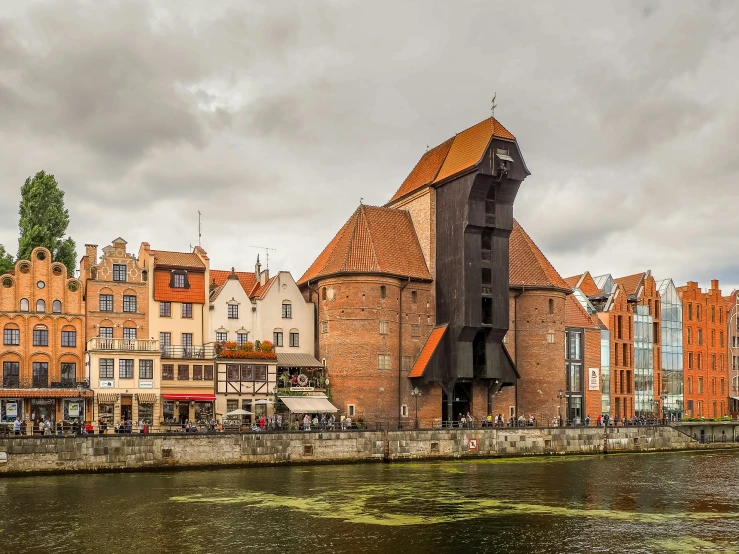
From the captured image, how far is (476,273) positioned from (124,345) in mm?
26293

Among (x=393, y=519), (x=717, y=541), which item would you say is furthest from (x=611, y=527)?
(x=393, y=519)

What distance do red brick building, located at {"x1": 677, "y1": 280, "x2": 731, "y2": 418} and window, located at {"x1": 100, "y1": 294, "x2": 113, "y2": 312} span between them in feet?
199

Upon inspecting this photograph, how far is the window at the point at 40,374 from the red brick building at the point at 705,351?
6535 cm

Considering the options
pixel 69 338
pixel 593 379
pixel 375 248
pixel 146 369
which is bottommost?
pixel 593 379

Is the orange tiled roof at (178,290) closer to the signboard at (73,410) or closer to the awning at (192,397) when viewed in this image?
the awning at (192,397)

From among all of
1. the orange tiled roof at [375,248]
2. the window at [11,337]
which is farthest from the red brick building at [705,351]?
the window at [11,337]

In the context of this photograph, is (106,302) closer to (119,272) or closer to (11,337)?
(119,272)

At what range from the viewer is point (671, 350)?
95.4 m

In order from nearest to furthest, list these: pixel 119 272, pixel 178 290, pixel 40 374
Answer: pixel 40 374 → pixel 119 272 → pixel 178 290

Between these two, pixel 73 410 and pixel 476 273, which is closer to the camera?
pixel 73 410

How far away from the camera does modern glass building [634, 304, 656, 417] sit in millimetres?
91375

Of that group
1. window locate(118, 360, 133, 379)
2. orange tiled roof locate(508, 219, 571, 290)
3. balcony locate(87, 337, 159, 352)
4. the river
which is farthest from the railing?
orange tiled roof locate(508, 219, 571, 290)

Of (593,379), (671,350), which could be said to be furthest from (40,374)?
(671,350)

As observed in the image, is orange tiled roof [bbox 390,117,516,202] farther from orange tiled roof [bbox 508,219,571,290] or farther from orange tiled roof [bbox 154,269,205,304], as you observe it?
orange tiled roof [bbox 154,269,205,304]
